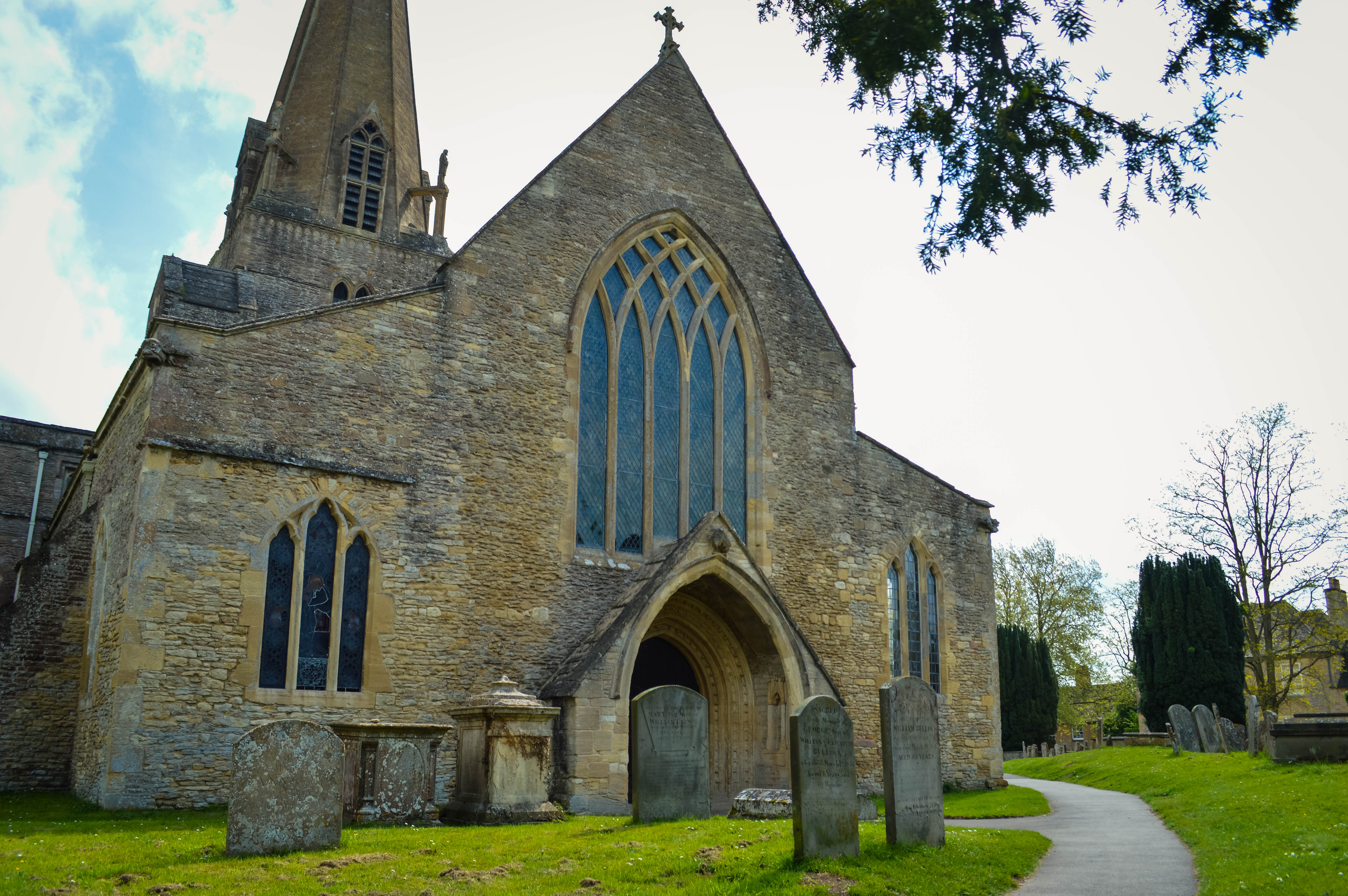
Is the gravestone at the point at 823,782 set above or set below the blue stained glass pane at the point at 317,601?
below

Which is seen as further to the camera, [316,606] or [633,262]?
[633,262]

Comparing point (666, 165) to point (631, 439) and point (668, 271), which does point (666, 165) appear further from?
point (631, 439)

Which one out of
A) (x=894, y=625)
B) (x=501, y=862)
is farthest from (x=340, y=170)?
(x=501, y=862)

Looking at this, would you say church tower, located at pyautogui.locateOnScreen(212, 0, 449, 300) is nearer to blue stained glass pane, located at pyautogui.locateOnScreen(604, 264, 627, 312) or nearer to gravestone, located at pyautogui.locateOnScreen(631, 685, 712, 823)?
blue stained glass pane, located at pyautogui.locateOnScreen(604, 264, 627, 312)

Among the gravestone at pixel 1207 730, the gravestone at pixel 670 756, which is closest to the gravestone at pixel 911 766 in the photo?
the gravestone at pixel 670 756

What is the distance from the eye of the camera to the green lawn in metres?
16.3

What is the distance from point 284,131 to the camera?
94.7ft

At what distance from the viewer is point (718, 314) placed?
1984cm

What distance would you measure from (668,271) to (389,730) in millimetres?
10468

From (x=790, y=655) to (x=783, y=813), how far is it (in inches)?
161

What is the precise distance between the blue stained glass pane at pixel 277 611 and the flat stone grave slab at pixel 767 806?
644 cm

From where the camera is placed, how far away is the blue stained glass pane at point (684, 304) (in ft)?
63.4

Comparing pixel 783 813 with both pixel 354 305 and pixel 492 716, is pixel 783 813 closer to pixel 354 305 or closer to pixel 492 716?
pixel 492 716

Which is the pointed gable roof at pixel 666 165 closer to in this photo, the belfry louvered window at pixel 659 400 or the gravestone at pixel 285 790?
the belfry louvered window at pixel 659 400
